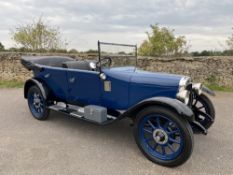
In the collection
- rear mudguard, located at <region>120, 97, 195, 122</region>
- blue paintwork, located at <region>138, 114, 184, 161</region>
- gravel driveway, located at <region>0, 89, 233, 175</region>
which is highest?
rear mudguard, located at <region>120, 97, 195, 122</region>

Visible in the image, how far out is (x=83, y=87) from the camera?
4008mm

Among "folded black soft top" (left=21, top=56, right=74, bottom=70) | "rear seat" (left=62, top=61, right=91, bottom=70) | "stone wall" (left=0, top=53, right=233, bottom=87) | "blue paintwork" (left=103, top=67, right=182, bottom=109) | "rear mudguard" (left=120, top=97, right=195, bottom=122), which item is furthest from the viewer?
"stone wall" (left=0, top=53, right=233, bottom=87)

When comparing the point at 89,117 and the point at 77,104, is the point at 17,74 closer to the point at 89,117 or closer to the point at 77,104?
the point at 77,104

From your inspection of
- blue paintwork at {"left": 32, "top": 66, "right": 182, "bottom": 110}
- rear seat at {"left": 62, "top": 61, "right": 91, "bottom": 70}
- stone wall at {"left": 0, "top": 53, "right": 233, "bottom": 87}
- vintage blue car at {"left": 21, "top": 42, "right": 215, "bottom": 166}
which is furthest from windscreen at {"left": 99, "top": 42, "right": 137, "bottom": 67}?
stone wall at {"left": 0, "top": 53, "right": 233, "bottom": 87}

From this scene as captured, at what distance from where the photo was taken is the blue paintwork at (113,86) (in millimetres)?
3270

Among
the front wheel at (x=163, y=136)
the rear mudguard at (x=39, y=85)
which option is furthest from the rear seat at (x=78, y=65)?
the front wheel at (x=163, y=136)

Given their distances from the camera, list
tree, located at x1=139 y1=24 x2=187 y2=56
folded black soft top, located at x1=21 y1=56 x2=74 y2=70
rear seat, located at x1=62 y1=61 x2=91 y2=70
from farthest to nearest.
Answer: tree, located at x1=139 y1=24 x2=187 y2=56, folded black soft top, located at x1=21 y1=56 x2=74 y2=70, rear seat, located at x1=62 y1=61 x2=91 y2=70

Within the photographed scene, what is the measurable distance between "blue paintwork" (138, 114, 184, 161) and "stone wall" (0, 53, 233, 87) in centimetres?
509

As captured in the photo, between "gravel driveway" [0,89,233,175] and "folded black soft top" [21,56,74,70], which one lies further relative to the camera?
"folded black soft top" [21,56,74,70]

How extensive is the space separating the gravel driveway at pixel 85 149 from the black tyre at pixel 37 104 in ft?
0.54

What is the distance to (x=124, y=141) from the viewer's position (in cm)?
372

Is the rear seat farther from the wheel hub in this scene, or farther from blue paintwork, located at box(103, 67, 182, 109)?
the wheel hub

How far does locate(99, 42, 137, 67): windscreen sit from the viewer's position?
152 inches

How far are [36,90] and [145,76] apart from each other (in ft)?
8.53
